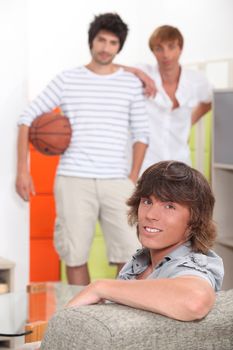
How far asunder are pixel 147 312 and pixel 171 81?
2.67 m

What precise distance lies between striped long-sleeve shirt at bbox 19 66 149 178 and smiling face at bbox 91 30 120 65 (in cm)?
6

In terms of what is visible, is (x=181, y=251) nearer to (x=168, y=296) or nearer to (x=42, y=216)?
(x=168, y=296)

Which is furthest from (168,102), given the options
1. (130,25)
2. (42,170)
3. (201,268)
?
(201,268)

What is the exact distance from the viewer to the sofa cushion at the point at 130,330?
118cm

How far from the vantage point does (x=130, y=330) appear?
119 cm

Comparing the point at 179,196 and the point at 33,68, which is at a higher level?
the point at 33,68

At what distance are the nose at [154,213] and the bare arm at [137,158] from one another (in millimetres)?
1934

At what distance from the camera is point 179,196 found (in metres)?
1.44

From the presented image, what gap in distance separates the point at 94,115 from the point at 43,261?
1490mm

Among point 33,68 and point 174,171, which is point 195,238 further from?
point 33,68

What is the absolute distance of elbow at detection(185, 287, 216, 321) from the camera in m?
1.25

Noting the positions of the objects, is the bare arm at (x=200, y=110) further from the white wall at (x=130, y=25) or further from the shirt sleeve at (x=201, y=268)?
the shirt sleeve at (x=201, y=268)

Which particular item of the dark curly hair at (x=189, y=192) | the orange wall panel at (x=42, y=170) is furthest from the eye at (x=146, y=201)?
the orange wall panel at (x=42, y=170)

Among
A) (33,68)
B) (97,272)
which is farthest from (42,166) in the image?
(33,68)
